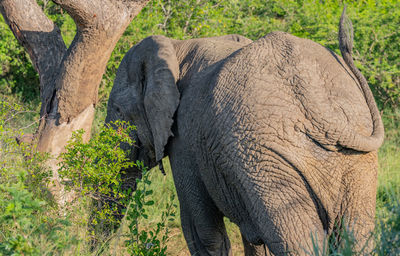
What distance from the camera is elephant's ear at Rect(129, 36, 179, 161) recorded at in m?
3.70

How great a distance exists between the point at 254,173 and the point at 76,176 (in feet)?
5.02

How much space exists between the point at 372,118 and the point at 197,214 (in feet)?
4.57

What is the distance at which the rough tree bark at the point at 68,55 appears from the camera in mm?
4844

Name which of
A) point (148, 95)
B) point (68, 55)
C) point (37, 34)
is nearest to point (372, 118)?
point (148, 95)

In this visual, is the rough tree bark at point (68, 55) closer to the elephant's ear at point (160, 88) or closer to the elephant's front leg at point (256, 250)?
the elephant's ear at point (160, 88)

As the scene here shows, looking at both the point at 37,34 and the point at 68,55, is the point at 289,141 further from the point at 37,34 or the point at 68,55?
the point at 37,34

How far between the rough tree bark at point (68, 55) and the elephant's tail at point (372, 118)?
2.40 m

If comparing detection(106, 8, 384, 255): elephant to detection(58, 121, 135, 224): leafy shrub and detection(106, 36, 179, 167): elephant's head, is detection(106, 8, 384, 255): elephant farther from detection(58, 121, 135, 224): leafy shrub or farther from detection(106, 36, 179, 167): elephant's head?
detection(58, 121, 135, 224): leafy shrub

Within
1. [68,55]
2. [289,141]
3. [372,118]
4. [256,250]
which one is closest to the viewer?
[289,141]

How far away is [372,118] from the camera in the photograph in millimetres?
2881

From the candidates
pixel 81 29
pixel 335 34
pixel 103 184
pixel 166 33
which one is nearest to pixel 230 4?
pixel 166 33

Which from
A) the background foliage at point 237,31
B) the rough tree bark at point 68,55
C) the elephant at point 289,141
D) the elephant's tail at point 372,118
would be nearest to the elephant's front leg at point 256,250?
the elephant at point 289,141

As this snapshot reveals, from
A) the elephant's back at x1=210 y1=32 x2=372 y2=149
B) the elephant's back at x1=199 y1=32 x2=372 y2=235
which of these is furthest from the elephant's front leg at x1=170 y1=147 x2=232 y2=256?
the elephant's back at x1=210 y1=32 x2=372 y2=149

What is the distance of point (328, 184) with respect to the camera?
2748 millimetres
